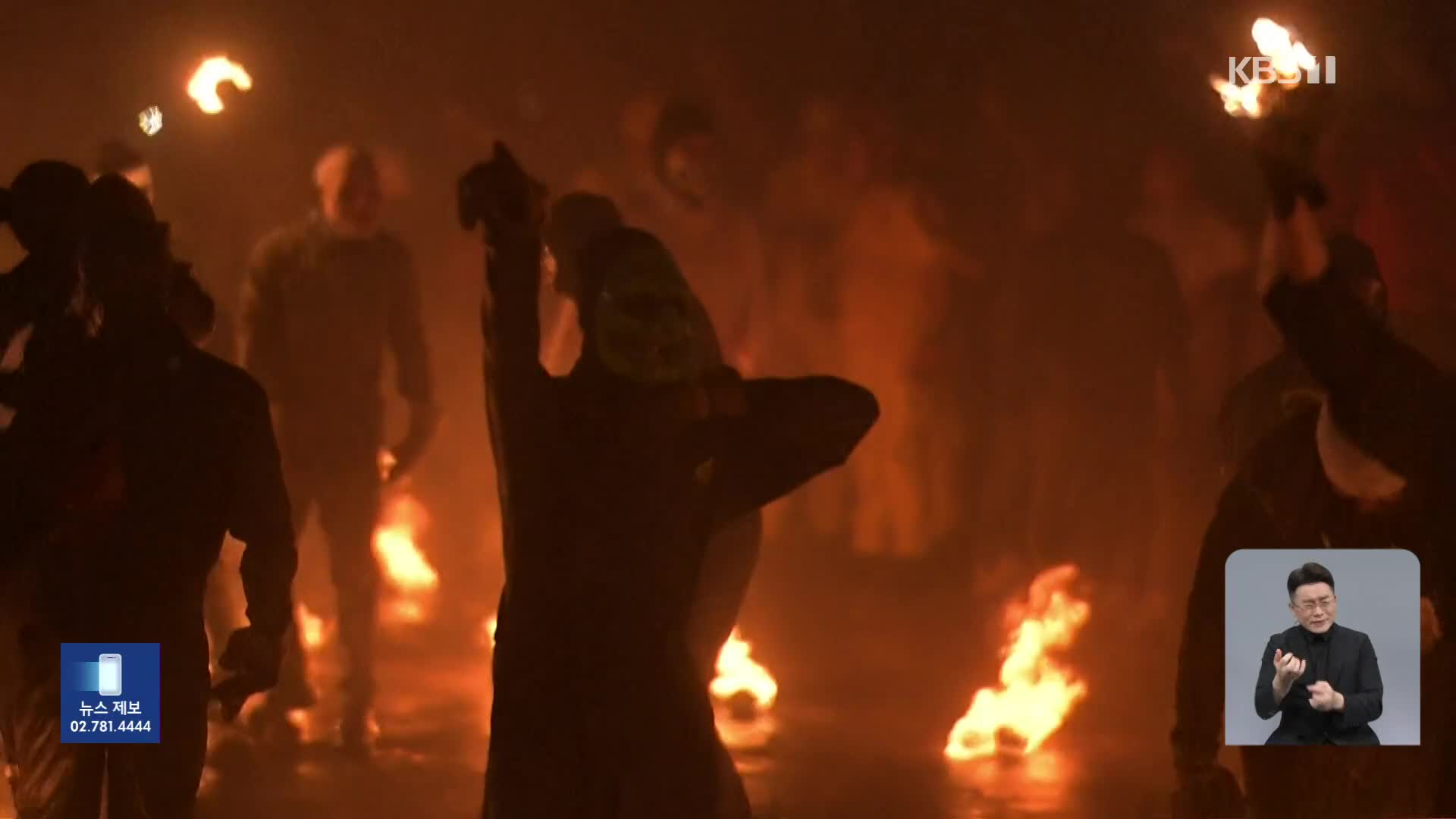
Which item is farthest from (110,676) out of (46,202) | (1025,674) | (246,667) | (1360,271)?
(1360,271)

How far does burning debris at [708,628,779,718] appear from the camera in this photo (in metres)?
2.19

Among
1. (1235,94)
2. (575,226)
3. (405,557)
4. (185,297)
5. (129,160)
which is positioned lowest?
(405,557)

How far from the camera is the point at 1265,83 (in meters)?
2.27

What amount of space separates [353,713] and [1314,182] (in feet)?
6.47

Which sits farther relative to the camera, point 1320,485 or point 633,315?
point 1320,485

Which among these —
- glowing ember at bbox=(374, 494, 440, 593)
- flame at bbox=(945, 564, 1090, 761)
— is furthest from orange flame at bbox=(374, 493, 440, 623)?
flame at bbox=(945, 564, 1090, 761)

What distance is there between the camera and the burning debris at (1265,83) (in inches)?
88.9

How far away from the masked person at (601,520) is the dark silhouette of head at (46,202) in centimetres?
69

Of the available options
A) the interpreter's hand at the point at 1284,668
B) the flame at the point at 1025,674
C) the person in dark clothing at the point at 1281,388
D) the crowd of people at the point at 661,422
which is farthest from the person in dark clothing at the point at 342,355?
the interpreter's hand at the point at 1284,668

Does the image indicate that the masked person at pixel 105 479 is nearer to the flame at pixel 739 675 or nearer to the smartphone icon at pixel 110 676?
the smartphone icon at pixel 110 676

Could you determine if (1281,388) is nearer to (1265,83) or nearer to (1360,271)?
(1360,271)

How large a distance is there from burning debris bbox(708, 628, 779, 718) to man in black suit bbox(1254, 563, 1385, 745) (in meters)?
0.90

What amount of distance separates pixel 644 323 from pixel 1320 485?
49.4 inches

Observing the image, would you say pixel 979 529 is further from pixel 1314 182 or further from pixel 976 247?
pixel 1314 182
